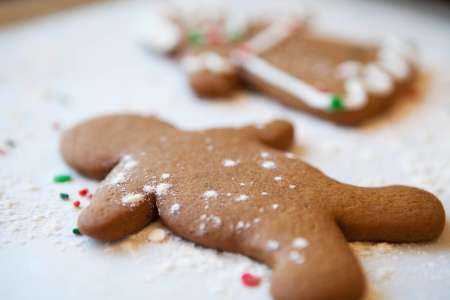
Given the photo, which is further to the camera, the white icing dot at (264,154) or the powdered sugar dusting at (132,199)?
the white icing dot at (264,154)

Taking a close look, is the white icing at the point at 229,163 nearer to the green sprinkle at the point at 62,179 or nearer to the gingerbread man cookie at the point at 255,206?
the gingerbread man cookie at the point at 255,206

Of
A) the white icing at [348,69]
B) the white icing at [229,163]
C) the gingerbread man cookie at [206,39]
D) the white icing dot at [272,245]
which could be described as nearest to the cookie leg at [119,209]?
the white icing at [229,163]

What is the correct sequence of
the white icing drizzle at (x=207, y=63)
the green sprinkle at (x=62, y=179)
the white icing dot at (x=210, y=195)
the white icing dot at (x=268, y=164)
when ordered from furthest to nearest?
the white icing drizzle at (x=207, y=63) → the green sprinkle at (x=62, y=179) → the white icing dot at (x=268, y=164) → the white icing dot at (x=210, y=195)

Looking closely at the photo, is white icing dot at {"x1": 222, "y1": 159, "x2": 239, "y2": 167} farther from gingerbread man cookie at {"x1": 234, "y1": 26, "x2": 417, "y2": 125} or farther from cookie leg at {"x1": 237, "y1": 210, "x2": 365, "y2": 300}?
gingerbread man cookie at {"x1": 234, "y1": 26, "x2": 417, "y2": 125}

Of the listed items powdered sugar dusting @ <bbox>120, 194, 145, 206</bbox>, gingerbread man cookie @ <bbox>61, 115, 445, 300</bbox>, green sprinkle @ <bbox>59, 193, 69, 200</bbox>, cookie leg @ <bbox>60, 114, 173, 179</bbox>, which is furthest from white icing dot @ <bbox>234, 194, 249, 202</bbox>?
green sprinkle @ <bbox>59, 193, 69, 200</bbox>

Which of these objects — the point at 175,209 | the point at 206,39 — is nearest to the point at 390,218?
the point at 175,209

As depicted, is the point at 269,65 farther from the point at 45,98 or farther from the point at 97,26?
the point at 97,26

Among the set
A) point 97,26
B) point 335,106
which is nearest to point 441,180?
point 335,106

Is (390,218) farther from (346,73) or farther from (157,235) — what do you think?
(346,73)
